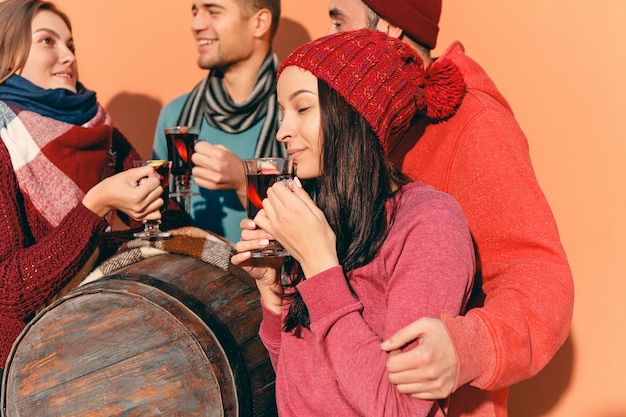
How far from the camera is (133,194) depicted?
282cm

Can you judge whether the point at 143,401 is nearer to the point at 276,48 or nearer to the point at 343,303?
the point at 343,303

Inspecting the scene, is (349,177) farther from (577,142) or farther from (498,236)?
(577,142)

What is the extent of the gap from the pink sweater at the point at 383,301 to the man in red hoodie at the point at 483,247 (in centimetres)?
7

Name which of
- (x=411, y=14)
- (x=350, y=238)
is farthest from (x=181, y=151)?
(x=350, y=238)

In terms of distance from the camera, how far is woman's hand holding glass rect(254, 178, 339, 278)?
1986mm

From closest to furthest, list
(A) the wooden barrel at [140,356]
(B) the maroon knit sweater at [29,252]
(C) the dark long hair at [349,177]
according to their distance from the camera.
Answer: (C) the dark long hair at [349,177], (A) the wooden barrel at [140,356], (B) the maroon knit sweater at [29,252]

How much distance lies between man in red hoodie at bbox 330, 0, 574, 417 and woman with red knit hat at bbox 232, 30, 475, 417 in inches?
3.9

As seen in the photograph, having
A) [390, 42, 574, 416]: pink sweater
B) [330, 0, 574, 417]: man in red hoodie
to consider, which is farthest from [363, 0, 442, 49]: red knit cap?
[390, 42, 574, 416]: pink sweater

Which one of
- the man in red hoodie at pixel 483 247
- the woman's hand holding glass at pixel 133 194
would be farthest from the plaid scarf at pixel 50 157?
the man in red hoodie at pixel 483 247

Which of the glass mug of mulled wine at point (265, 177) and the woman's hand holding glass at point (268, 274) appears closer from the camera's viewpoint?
the glass mug of mulled wine at point (265, 177)

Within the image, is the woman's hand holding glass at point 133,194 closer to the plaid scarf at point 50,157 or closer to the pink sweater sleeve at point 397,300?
the plaid scarf at point 50,157

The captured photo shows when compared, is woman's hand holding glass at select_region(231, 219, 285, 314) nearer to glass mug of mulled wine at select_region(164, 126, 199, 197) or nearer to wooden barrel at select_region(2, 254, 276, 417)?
wooden barrel at select_region(2, 254, 276, 417)

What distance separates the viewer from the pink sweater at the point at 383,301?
6.14ft

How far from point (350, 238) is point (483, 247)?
55 centimetres
